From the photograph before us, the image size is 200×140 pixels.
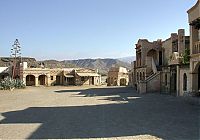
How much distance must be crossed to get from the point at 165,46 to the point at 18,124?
28373 mm

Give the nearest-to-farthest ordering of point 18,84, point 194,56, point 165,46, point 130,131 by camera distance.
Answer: point 130,131 < point 194,56 < point 165,46 < point 18,84

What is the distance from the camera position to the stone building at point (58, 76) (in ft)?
192

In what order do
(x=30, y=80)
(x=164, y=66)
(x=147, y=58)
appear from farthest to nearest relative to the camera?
(x=30, y=80) → (x=147, y=58) → (x=164, y=66)

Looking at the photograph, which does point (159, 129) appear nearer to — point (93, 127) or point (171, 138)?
point (171, 138)

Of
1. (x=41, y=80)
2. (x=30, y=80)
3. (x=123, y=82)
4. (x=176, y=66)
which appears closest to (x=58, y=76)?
(x=41, y=80)

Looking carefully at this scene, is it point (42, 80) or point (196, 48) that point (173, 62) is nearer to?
point (196, 48)

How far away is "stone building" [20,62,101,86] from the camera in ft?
192

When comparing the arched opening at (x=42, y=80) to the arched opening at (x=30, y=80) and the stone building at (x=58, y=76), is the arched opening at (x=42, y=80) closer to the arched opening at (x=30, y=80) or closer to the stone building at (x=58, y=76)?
the stone building at (x=58, y=76)

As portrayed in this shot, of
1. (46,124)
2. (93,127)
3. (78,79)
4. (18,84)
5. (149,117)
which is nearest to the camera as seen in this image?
(93,127)

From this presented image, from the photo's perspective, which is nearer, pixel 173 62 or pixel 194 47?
pixel 194 47

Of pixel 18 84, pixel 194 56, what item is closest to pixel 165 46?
pixel 194 56

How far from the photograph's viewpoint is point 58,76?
62.6 meters

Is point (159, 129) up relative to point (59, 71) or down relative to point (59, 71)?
down

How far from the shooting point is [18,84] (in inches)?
1905
